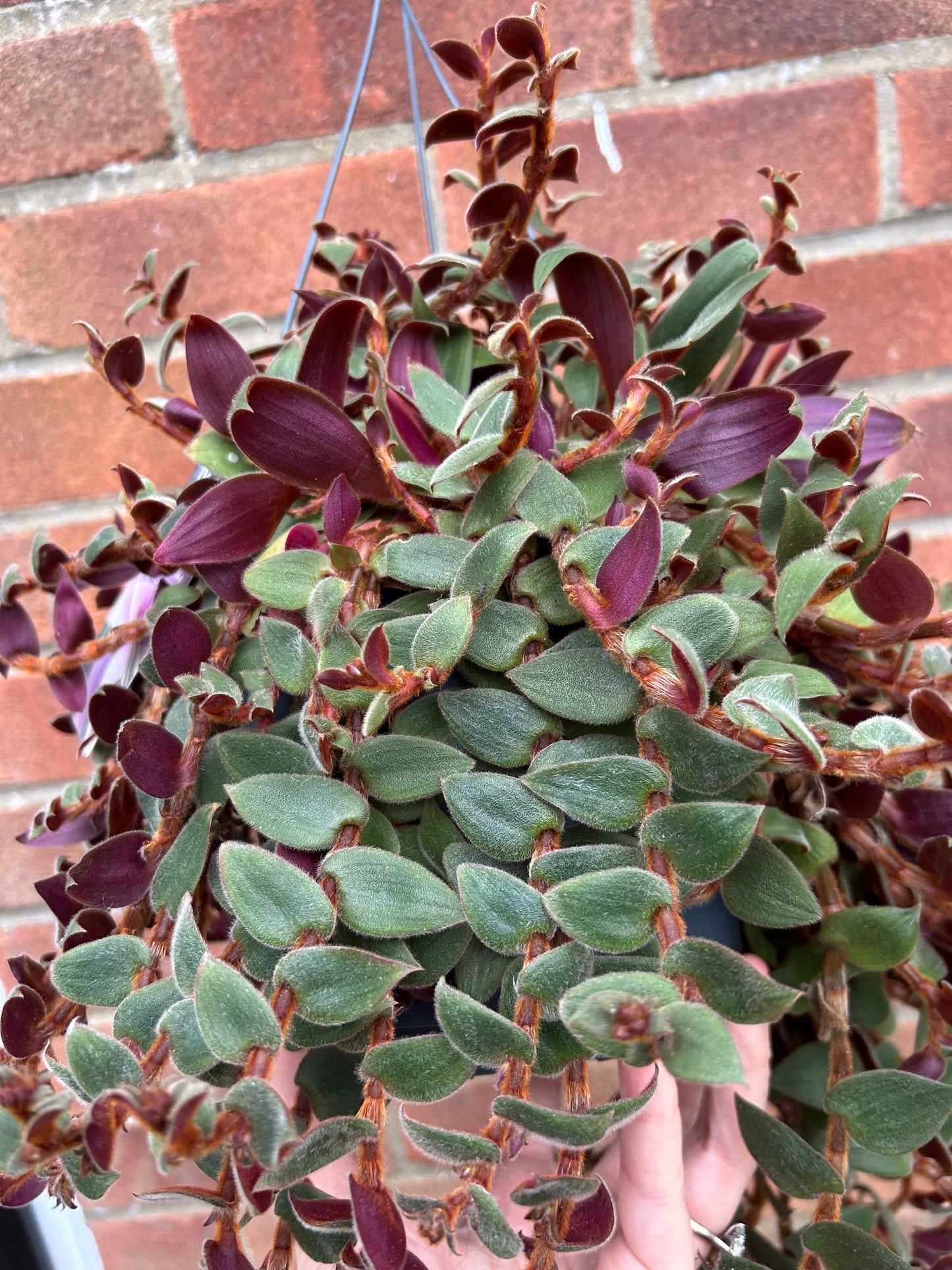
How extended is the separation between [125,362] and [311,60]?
14.9 inches

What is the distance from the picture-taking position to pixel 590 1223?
0.25 metres

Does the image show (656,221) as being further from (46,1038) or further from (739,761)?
(46,1038)

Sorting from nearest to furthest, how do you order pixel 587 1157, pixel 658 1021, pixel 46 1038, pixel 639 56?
pixel 658 1021 < pixel 46 1038 < pixel 587 1157 < pixel 639 56

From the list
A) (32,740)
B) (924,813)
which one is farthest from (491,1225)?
(32,740)

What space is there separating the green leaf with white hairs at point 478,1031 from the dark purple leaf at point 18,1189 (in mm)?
112

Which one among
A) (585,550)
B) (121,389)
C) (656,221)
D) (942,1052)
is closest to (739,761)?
(585,550)

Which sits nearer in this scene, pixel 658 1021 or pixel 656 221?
pixel 658 1021

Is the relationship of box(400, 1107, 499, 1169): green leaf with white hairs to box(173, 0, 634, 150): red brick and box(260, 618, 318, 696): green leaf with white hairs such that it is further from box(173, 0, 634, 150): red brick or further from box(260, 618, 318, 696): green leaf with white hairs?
box(173, 0, 634, 150): red brick

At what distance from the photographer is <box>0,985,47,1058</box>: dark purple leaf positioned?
0.96ft

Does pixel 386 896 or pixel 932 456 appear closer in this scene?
pixel 386 896

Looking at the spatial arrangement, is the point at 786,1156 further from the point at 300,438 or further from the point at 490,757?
the point at 300,438

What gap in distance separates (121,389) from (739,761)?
0.30 metres

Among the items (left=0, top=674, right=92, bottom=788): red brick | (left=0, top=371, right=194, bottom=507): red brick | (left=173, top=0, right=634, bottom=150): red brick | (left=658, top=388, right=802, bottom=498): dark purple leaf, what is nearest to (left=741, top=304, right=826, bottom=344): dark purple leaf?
(left=658, top=388, right=802, bottom=498): dark purple leaf

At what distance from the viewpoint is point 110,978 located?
28 centimetres
